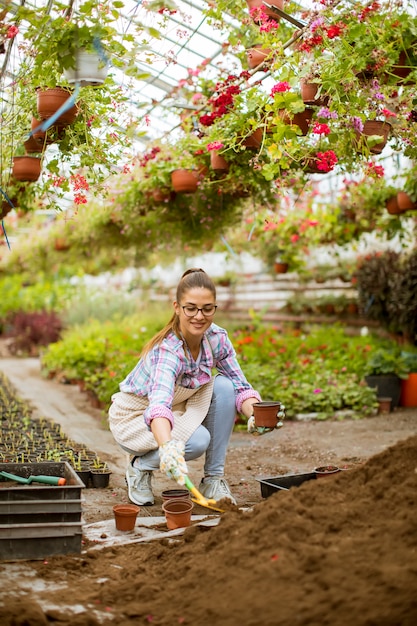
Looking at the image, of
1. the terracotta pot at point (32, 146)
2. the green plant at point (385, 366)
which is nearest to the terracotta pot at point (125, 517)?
the terracotta pot at point (32, 146)

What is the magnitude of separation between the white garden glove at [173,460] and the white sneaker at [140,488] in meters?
0.83

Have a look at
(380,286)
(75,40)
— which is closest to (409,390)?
(380,286)

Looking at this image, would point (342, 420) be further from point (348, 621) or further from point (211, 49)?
point (348, 621)

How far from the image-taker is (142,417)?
11.0 feet

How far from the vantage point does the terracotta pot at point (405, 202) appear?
6.14m

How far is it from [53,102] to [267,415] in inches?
76.3

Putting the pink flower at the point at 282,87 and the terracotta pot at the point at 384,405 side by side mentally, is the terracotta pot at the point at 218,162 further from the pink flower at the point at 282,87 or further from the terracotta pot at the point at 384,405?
the terracotta pot at the point at 384,405

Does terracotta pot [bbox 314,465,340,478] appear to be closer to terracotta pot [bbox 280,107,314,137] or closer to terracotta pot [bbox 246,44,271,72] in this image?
terracotta pot [bbox 280,107,314,137]

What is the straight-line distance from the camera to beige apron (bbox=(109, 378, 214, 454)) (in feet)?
10.8

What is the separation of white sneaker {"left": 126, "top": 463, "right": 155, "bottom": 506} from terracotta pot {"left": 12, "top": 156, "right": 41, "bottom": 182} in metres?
2.22

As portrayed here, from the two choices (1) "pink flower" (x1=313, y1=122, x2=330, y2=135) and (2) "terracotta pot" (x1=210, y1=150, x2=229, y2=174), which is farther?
(2) "terracotta pot" (x1=210, y1=150, x2=229, y2=174)

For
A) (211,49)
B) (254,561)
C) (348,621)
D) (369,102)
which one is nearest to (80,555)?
(254,561)

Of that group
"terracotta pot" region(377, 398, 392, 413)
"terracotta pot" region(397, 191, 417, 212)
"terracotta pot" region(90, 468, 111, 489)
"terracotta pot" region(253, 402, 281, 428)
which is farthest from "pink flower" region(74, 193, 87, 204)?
"terracotta pot" region(377, 398, 392, 413)

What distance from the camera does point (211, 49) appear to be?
264 inches
